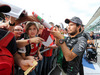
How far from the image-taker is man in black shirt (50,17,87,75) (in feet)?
3.99

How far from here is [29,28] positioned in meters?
1.57

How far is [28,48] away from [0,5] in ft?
3.22

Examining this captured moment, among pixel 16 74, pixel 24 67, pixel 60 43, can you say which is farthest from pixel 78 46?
pixel 16 74

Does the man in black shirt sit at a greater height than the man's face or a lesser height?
lesser

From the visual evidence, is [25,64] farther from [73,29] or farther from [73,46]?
[73,29]

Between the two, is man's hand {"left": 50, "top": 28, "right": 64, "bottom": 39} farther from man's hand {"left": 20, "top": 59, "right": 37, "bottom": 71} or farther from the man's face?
man's hand {"left": 20, "top": 59, "right": 37, "bottom": 71}

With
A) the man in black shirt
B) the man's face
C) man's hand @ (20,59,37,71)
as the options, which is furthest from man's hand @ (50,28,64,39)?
man's hand @ (20,59,37,71)

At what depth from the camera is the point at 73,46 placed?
1.45 metres

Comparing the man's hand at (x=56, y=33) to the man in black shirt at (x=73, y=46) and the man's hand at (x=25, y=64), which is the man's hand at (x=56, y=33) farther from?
the man's hand at (x=25, y=64)

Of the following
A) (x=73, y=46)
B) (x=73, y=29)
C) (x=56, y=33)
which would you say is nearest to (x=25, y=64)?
(x=56, y=33)

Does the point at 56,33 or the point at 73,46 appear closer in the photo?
the point at 56,33

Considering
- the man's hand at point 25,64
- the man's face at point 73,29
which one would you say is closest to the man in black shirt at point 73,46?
the man's face at point 73,29

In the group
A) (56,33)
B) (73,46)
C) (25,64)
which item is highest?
(56,33)

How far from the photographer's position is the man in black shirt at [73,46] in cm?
122
